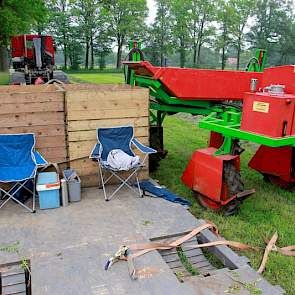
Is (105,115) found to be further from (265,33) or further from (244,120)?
(265,33)

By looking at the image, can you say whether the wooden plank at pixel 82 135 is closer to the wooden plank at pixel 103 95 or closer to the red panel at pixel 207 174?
the wooden plank at pixel 103 95

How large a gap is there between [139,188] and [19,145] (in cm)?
156

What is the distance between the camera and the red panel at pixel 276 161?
15.8ft

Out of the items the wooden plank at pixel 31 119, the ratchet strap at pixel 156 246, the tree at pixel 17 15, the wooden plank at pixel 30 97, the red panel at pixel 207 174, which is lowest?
the ratchet strap at pixel 156 246

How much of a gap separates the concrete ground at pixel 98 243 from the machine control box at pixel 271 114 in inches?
46.9

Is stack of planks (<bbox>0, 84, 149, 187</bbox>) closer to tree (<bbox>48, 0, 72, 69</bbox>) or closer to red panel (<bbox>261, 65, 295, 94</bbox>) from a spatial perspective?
red panel (<bbox>261, 65, 295, 94</bbox>)

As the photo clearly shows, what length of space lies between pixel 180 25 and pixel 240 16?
7473mm

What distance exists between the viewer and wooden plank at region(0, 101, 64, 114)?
4238 mm

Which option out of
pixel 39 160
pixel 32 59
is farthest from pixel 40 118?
pixel 32 59

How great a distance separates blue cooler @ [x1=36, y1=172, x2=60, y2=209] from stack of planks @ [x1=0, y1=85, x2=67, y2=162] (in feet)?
1.80

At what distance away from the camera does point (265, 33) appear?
4531cm

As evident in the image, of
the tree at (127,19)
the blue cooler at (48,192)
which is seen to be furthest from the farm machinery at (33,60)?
the tree at (127,19)

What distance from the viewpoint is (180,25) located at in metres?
45.0

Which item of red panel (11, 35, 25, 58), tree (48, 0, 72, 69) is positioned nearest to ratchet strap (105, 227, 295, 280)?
red panel (11, 35, 25, 58)
